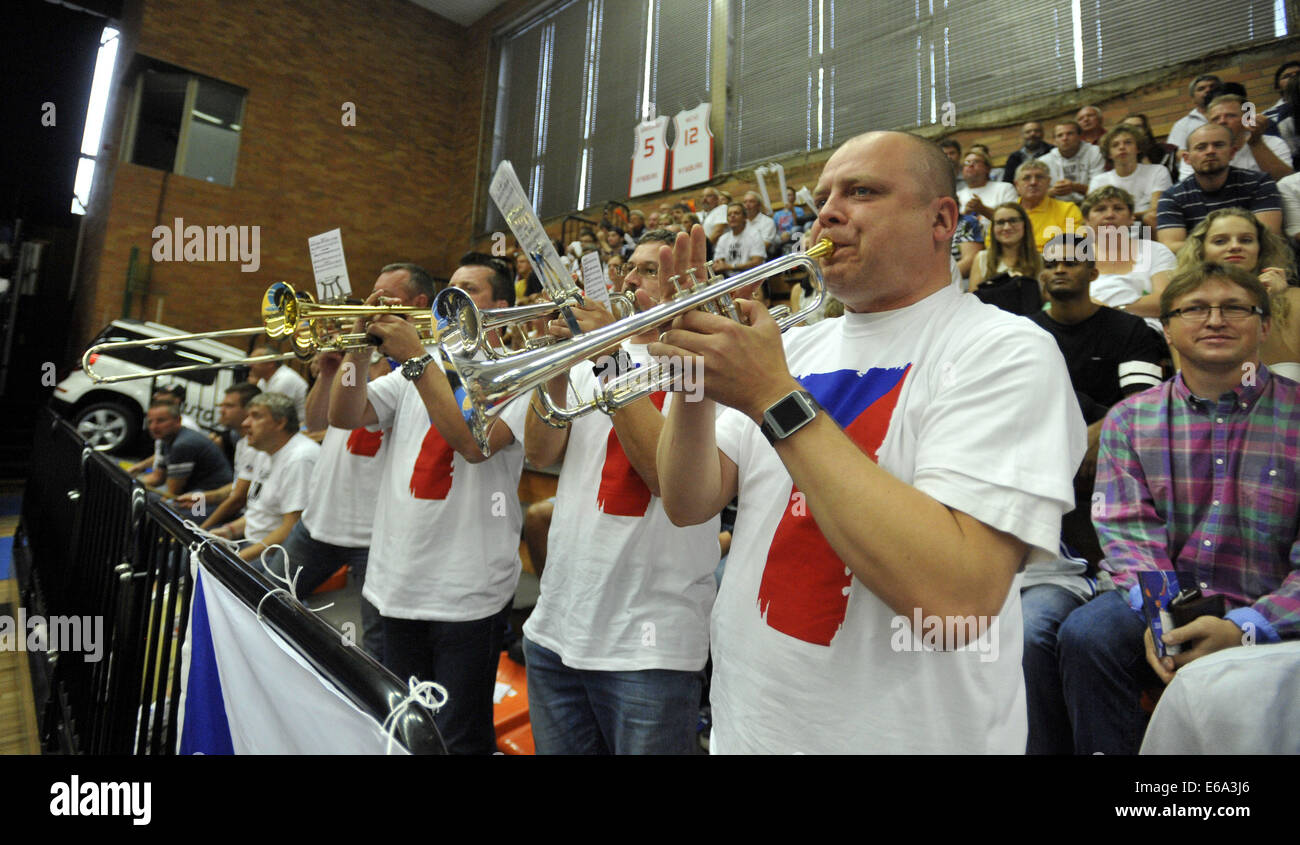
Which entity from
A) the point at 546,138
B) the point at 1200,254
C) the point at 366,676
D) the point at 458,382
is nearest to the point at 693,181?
the point at 546,138

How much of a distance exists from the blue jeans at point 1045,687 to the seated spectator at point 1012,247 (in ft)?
8.26

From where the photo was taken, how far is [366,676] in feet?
2.81

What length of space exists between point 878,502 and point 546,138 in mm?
12793

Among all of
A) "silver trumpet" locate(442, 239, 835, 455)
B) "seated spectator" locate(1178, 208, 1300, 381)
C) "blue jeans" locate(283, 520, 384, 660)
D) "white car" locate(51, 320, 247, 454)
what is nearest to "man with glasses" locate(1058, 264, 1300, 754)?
"seated spectator" locate(1178, 208, 1300, 381)

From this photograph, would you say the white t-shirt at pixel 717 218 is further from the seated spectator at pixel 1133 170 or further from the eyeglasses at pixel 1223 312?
the eyeglasses at pixel 1223 312

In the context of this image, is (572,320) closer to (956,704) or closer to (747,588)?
(747,588)

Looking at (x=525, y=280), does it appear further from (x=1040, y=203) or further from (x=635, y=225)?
(x=1040, y=203)

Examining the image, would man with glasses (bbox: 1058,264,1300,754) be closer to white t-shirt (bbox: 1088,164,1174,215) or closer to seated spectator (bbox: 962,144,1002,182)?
white t-shirt (bbox: 1088,164,1174,215)

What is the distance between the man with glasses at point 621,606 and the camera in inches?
65.4

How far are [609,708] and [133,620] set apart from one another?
4.41 ft

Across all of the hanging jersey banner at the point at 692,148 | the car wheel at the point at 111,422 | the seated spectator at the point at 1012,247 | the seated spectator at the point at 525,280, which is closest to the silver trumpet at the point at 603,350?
the seated spectator at the point at 1012,247

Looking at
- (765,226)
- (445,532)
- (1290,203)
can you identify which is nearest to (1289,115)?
(1290,203)

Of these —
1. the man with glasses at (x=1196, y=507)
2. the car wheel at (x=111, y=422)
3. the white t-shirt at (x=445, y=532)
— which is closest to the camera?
the man with glasses at (x=1196, y=507)
